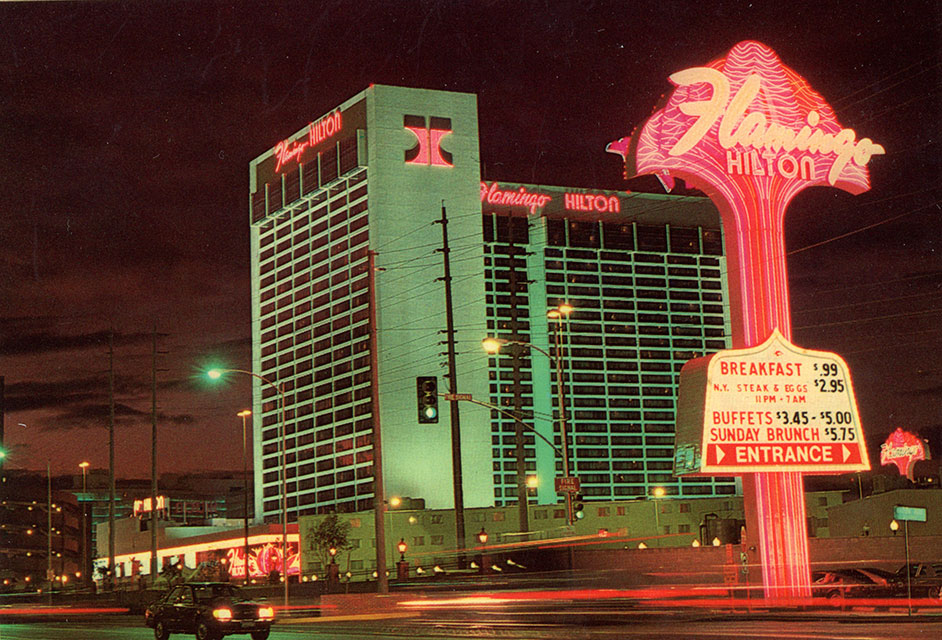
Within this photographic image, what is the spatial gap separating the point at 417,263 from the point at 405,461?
26.9 meters

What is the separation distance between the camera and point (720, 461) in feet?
107

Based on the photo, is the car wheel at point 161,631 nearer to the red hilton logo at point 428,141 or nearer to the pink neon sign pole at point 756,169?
the pink neon sign pole at point 756,169

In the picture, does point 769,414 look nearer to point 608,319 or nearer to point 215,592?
point 215,592

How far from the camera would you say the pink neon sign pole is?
33219mm

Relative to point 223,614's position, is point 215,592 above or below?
above

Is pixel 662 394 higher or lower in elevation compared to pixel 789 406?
higher

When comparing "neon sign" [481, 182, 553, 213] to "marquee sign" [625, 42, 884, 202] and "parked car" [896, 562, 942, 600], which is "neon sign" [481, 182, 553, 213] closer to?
"parked car" [896, 562, 942, 600]

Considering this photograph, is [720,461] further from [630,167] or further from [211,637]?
[211,637]

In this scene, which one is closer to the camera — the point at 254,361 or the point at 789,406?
the point at 789,406

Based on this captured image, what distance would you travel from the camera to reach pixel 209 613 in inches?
1129

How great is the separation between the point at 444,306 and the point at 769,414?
423 feet

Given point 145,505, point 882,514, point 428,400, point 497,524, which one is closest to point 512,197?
point 497,524

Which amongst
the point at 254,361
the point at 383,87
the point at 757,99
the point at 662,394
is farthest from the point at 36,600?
the point at 662,394

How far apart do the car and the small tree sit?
237 ft
